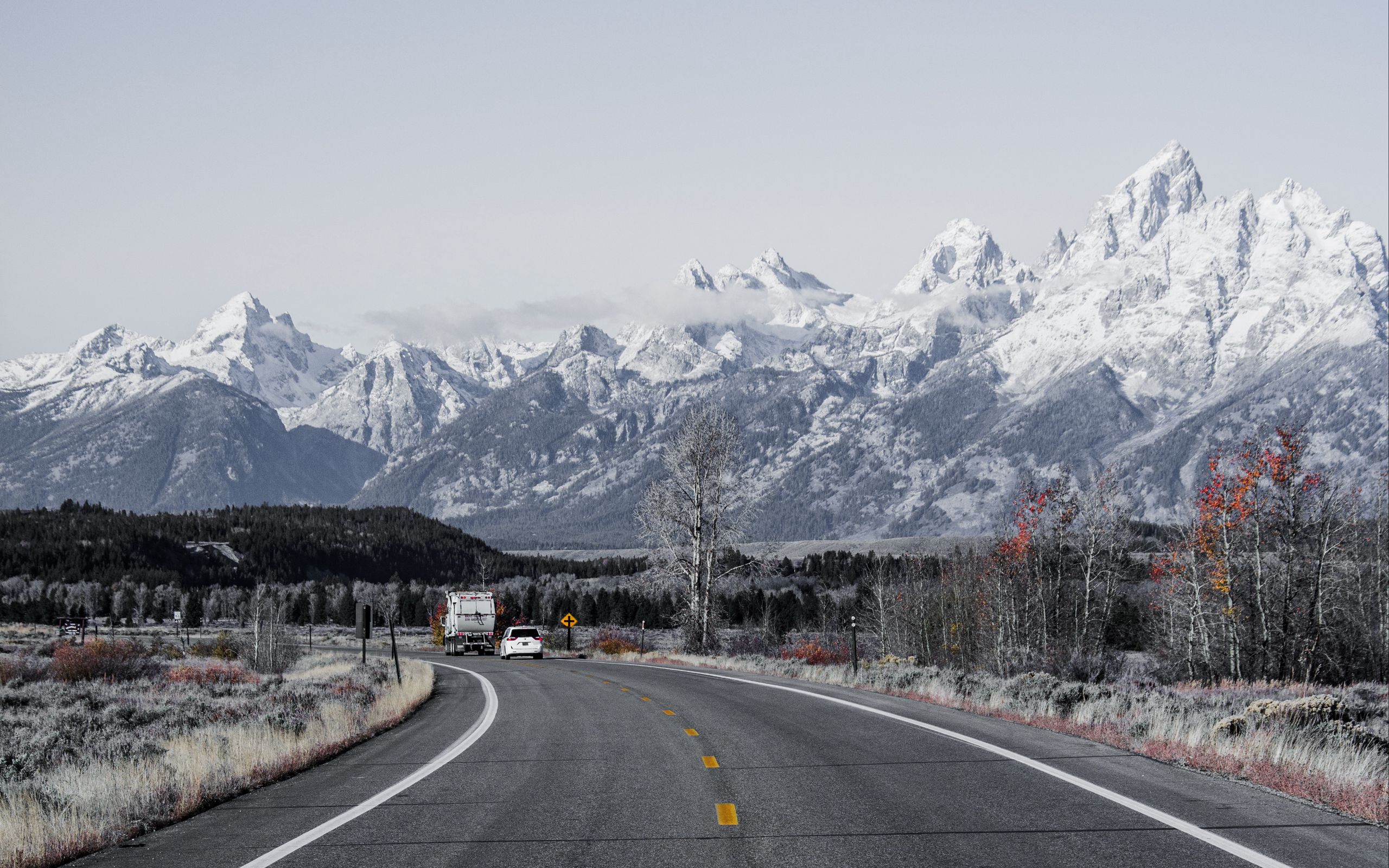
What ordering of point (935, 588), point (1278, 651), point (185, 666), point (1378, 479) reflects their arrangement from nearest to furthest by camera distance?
point (1278, 651)
point (185, 666)
point (1378, 479)
point (935, 588)

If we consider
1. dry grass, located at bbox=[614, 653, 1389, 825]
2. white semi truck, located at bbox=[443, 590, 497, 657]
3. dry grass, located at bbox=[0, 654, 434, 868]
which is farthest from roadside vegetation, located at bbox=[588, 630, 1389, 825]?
white semi truck, located at bbox=[443, 590, 497, 657]

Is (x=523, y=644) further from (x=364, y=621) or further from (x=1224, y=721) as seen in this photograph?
(x=1224, y=721)

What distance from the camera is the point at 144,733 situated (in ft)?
60.9

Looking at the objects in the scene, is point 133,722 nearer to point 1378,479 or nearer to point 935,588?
point 1378,479

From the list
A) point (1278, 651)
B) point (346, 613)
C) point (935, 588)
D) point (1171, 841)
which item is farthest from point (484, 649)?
point (346, 613)

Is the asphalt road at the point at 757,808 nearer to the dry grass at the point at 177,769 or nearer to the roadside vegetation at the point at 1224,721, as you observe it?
the dry grass at the point at 177,769

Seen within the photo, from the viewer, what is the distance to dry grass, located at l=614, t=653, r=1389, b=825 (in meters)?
12.0

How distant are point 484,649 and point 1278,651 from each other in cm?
4312

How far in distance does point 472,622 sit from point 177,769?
54.6m

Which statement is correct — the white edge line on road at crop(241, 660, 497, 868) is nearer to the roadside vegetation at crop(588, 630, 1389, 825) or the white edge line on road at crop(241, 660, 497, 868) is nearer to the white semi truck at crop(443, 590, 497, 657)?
the roadside vegetation at crop(588, 630, 1389, 825)

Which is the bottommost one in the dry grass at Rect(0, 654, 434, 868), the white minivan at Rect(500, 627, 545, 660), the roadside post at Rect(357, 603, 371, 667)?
the white minivan at Rect(500, 627, 545, 660)

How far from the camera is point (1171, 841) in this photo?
8.90m

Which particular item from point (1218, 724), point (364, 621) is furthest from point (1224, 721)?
point (364, 621)

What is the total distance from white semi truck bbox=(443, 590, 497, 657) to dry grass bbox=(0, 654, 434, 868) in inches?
1600
